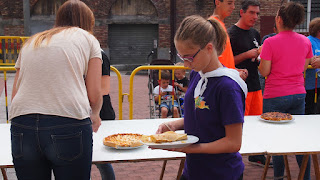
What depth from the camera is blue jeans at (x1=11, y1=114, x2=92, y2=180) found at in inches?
92.2

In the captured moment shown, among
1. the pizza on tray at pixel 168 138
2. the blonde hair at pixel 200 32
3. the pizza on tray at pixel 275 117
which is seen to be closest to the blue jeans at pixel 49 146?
the pizza on tray at pixel 168 138

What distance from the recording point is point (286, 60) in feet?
14.1

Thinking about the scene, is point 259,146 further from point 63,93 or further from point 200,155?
point 63,93

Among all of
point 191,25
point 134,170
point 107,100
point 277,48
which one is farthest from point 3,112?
point 191,25

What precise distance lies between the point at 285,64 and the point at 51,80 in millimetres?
2765

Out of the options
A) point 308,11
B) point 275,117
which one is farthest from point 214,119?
point 308,11

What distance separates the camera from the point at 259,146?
10.5ft

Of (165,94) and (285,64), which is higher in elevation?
(285,64)

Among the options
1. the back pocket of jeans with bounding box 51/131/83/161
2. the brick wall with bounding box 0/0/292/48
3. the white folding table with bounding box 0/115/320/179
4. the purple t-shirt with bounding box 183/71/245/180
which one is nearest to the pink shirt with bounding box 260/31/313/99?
the white folding table with bounding box 0/115/320/179

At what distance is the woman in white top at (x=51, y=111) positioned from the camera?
235 centimetres

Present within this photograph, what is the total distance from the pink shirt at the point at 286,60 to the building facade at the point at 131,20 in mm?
14704

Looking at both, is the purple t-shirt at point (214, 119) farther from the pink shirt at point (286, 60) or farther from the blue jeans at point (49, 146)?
the pink shirt at point (286, 60)

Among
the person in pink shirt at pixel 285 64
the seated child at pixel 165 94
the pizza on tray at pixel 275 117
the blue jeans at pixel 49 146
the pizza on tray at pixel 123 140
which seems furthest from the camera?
the seated child at pixel 165 94

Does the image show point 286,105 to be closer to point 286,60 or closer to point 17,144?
point 286,60
